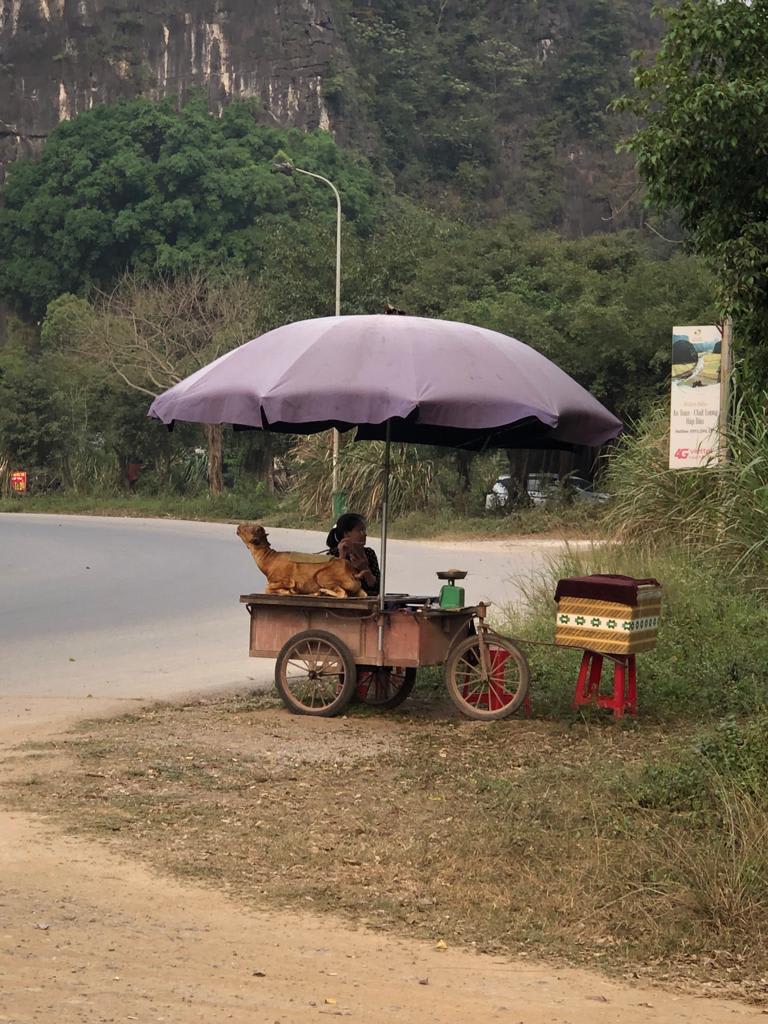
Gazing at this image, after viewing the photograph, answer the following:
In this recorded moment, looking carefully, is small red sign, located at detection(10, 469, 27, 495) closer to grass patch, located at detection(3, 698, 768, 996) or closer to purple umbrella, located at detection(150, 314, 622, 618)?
purple umbrella, located at detection(150, 314, 622, 618)

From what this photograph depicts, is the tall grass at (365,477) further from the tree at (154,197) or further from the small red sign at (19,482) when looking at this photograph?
the tree at (154,197)

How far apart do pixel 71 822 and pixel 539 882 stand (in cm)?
213

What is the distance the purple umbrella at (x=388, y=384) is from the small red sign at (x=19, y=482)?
3601 centimetres

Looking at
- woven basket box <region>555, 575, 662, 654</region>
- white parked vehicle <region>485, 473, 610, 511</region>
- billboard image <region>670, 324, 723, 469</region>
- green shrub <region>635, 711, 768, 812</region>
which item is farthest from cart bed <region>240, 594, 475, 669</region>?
white parked vehicle <region>485, 473, 610, 511</region>

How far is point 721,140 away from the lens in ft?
26.9

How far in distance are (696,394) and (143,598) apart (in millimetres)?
6710

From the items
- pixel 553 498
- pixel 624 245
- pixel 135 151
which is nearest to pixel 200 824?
pixel 553 498

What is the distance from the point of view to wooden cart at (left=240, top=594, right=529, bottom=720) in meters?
9.69

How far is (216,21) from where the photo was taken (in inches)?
3140

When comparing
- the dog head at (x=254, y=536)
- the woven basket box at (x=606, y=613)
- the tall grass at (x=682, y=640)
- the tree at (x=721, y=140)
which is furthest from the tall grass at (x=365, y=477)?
the tree at (x=721, y=140)

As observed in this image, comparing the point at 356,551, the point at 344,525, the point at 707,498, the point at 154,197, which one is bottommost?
the point at 356,551

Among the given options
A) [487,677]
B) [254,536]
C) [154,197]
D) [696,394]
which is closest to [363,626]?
[487,677]

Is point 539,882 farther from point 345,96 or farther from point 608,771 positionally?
point 345,96

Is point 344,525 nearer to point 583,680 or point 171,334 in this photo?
point 583,680
